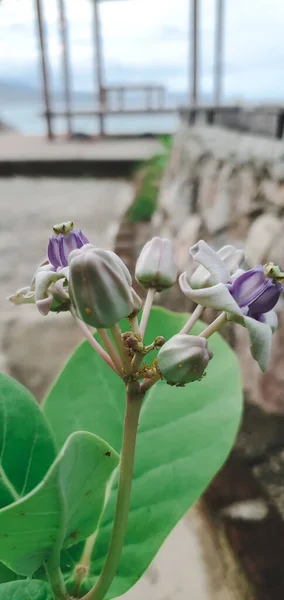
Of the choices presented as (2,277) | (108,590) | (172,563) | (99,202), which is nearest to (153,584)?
(172,563)

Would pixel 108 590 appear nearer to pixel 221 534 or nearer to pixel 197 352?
pixel 197 352

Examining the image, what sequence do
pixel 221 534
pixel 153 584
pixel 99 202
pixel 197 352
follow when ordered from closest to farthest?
1. pixel 197 352
2. pixel 153 584
3. pixel 221 534
4. pixel 99 202

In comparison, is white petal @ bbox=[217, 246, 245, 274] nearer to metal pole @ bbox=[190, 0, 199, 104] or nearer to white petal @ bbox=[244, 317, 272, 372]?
white petal @ bbox=[244, 317, 272, 372]

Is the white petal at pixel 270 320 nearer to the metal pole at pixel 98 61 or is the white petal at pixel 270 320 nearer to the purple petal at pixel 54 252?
the purple petal at pixel 54 252

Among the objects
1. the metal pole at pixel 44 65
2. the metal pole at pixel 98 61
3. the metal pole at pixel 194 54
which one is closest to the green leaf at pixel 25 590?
the metal pole at pixel 194 54

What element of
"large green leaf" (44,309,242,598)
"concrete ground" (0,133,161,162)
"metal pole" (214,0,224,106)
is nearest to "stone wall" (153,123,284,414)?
"large green leaf" (44,309,242,598)

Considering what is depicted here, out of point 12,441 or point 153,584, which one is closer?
point 12,441

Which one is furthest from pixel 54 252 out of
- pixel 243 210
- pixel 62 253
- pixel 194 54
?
pixel 194 54
